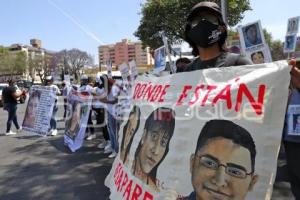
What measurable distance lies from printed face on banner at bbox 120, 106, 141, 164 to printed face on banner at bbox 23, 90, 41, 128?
8745 mm

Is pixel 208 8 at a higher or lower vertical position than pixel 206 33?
higher

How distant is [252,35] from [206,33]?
4724mm

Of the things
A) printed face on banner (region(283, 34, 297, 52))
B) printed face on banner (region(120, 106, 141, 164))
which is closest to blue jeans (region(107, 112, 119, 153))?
printed face on banner (region(283, 34, 297, 52))

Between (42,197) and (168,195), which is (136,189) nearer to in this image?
(168,195)

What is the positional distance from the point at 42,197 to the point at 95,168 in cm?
169

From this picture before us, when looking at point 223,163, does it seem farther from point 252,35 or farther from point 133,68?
point 133,68

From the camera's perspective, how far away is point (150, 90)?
3008mm

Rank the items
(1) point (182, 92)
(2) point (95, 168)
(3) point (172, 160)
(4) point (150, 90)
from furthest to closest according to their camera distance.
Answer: (2) point (95, 168) → (4) point (150, 90) → (1) point (182, 92) → (3) point (172, 160)

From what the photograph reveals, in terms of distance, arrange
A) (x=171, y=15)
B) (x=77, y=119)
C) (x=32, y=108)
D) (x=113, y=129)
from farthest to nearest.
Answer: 1. (x=171, y=15)
2. (x=32, y=108)
3. (x=77, y=119)
4. (x=113, y=129)

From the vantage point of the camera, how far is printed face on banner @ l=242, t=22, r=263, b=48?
7031 millimetres

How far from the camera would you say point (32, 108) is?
38.4 feet

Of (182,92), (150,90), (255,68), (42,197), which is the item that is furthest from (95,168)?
(255,68)

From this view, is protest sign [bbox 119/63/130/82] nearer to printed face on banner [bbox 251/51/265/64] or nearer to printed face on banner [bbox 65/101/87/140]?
printed face on banner [bbox 65/101/87/140]

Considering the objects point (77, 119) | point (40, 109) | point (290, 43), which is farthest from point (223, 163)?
point (40, 109)
